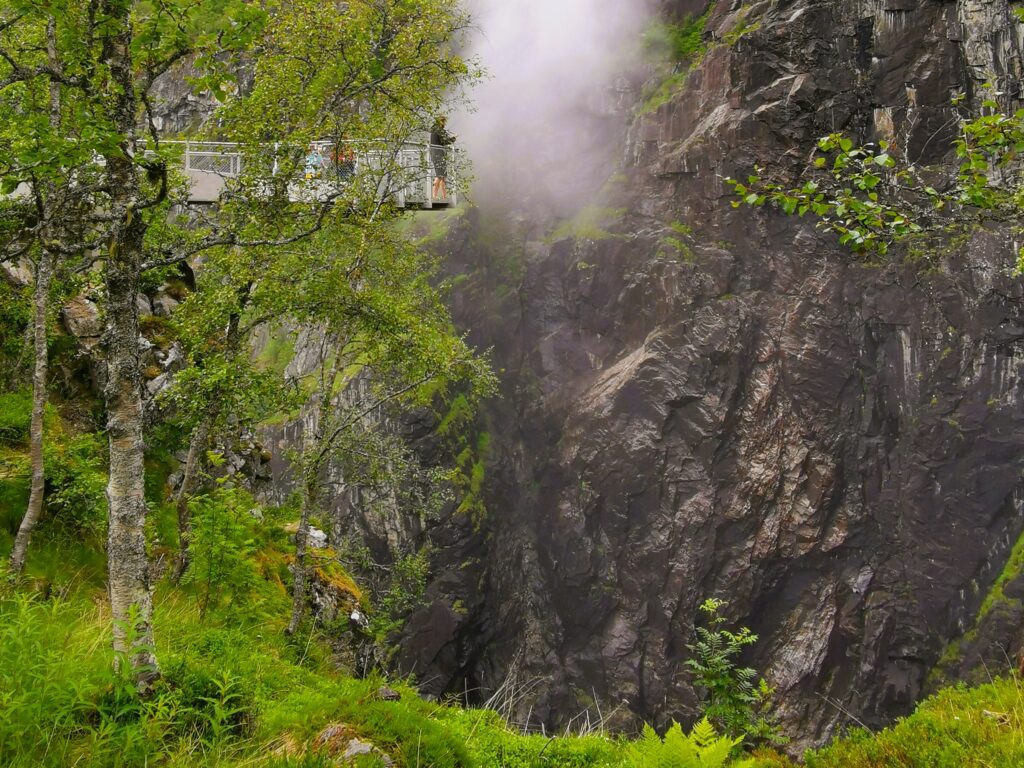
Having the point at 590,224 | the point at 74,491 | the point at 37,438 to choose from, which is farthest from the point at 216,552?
the point at 590,224

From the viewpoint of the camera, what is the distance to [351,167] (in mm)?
9953

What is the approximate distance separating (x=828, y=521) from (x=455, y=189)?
31.6 metres

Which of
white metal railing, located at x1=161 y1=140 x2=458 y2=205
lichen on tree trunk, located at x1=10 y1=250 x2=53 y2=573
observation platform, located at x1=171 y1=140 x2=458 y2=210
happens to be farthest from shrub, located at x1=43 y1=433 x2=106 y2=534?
white metal railing, located at x1=161 y1=140 x2=458 y2=205

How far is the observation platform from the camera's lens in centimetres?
748

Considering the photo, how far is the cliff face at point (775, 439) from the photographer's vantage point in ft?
106

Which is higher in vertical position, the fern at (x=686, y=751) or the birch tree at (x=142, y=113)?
the birch tree at (x=142, y=113)

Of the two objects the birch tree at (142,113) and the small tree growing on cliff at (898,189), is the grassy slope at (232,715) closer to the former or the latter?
the birch tree at (142,113)

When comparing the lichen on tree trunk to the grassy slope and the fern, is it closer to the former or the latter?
the grassy slope

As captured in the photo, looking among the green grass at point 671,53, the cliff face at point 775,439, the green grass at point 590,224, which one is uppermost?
the green grass at point 671,53

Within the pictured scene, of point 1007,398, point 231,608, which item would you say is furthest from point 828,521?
point 231,608

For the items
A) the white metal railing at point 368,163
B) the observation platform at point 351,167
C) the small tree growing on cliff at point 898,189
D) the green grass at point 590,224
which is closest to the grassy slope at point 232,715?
the small tree growing on cliff at point 898,189

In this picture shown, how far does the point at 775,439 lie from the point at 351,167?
103ft

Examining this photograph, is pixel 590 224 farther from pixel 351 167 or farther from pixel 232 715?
pixel 232 715

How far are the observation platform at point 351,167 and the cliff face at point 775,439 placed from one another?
25.5 metres
